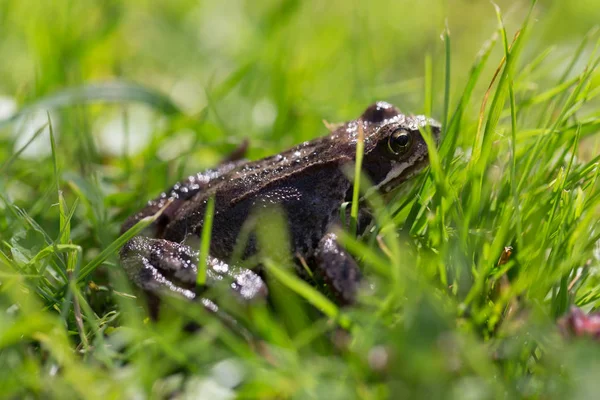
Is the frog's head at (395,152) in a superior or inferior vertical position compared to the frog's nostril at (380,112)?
inferior

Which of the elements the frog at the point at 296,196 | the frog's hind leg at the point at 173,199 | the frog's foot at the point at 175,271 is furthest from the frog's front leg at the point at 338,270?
the frog's hind leg at the point at 173,199

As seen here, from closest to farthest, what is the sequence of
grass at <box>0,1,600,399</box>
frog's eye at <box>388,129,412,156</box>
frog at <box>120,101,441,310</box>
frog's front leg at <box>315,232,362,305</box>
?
1. grass at <box>0,1,600,399</box>
2. frog's front leg at <box>315,232,362,305</box>
3. frog at <box>120,101,441,310</box>
4. frog's eye at <box>388,129,412,156</box>

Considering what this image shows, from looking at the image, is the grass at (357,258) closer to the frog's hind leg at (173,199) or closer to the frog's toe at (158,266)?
the frog's toe at (158,266)

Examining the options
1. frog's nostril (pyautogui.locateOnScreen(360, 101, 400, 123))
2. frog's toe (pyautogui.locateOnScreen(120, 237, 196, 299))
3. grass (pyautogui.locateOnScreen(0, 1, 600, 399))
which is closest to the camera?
grass (pyautogui.locateOnScreen(0, 1, 600, 399))

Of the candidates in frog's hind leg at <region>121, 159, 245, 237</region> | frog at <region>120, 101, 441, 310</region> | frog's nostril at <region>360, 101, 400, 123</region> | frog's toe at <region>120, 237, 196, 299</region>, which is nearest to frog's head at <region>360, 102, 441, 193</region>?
frog at <region>120, 101, 441, 310</region>

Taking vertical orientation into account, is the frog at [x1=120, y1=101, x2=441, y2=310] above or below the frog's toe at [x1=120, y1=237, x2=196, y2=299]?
above

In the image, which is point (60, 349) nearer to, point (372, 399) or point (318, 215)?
point (372, 399)

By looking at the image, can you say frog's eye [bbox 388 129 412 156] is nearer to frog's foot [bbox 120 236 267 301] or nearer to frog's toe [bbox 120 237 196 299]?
frog's foot [bbox 120 236 267 301]

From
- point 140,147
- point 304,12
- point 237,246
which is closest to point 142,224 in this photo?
point 237,246
